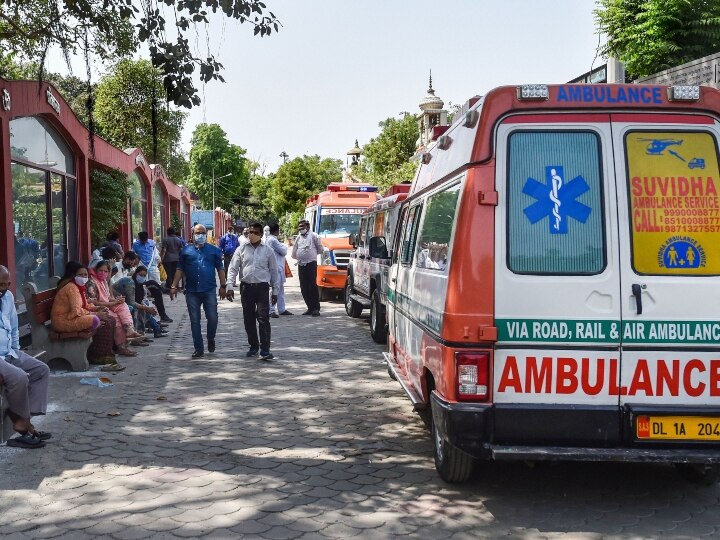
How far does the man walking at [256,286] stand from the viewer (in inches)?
399

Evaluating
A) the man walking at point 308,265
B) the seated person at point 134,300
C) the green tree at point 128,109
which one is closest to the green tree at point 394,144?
the green tree at point 128,109

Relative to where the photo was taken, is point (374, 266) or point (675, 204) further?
point (374, 266)

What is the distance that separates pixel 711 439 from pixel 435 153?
2955 millimetres

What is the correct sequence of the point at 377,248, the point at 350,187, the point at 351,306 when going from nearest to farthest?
the point at 377,248 < the point at 351,306 < the point at 350,187

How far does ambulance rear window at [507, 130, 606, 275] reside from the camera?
437 centimetres

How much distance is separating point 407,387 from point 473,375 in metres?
1.80

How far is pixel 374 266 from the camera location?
38.7 ft

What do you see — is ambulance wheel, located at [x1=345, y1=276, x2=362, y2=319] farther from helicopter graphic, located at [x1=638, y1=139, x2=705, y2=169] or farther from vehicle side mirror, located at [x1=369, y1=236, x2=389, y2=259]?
helicopter graphic, located at [x1=638, y1=139, x2=705, y2=169]

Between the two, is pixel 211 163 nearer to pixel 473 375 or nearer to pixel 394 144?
pixel 394 144

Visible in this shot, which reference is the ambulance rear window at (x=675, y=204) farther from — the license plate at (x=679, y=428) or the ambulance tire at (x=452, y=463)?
the ambulance tire at (x=452, y=463)

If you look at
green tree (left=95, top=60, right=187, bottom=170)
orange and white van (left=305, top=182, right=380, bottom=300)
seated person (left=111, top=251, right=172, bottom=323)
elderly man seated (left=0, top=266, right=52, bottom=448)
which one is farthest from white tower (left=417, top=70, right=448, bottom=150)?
elderly man seated (left=0, top=266, right=52, bottom=448)

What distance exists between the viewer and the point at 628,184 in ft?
14.4

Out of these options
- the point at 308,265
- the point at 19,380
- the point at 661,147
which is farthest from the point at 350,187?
the point at 661,147

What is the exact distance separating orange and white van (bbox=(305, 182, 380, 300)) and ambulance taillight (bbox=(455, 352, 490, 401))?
Answer: 13.3 meters
